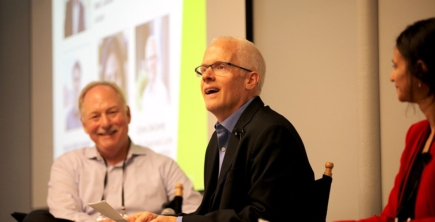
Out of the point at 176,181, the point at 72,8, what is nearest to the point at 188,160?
the point at 176,181

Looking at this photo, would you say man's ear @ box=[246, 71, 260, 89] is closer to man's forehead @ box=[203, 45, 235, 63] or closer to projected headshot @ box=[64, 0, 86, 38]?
man's forehead @ box=[203, 45, 235, 63]

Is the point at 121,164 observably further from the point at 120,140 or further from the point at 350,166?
the point at 350,166

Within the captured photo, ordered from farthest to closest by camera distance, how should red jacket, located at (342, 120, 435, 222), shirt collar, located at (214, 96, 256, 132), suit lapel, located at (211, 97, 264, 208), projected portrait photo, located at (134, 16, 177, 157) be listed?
1. projected portrait photo, located at (134, 16, 177, 157)
2. shirt collar, located at (214, 96, 256, 132)
3. suit lapel, located at (211, 97, 264, 208)
4. red jacket, located at (342, 120, 435, 222)

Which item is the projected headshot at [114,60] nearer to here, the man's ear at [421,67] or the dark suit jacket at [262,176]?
the dark suit jacket at [262,176]

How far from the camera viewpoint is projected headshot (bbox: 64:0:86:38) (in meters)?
5.82

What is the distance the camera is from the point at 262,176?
2.47 m

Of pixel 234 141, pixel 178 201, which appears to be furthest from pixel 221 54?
pixel 178 201

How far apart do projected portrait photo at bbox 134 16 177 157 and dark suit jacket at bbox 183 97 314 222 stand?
2.02 m

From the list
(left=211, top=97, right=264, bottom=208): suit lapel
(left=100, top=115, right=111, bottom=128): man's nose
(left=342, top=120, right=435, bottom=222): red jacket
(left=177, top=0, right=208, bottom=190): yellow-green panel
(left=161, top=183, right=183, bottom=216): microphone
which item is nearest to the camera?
(left=342, top=120, right=435, bottom=222): red jacket

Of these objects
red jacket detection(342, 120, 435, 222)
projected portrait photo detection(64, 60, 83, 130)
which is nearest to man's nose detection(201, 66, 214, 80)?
red jacket detection(342, 120, 435, 222)

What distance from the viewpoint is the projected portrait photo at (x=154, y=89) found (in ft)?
15.5

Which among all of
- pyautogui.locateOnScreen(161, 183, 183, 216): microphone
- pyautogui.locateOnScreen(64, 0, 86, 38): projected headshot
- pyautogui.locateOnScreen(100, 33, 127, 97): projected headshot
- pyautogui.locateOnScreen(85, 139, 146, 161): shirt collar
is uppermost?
pyautogui.locateOnScreen(64, 0, 86, 38): projected headshot

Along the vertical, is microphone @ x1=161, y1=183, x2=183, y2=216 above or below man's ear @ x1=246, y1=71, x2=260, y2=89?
below

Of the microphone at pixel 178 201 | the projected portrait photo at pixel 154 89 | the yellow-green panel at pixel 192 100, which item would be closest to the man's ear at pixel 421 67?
the microphone at pixel 178 201
